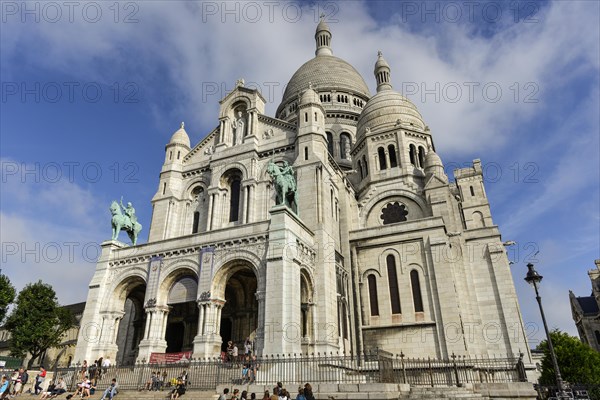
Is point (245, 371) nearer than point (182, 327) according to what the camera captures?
Yes

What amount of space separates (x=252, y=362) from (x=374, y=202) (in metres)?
19.0

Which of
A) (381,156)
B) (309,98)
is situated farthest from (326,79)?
(309,98)

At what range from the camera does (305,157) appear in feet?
85.0

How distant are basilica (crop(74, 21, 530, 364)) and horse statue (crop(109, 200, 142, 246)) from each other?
2.91 ft

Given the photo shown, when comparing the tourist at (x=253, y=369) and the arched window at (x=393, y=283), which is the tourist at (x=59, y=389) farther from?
the arched window at (x=393, y=283)

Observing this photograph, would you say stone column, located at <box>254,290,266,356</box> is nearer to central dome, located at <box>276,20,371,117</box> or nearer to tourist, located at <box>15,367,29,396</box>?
tourist, located at <box>15,367,29,396</box>

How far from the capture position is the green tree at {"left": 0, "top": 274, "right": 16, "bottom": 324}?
3152 cm

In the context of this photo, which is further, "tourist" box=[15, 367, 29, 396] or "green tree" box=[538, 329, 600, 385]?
"green tree" box=[538, 329, 600, 385]

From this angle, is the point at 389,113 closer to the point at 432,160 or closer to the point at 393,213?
the point at 432,160

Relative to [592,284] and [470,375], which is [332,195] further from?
[592,284]

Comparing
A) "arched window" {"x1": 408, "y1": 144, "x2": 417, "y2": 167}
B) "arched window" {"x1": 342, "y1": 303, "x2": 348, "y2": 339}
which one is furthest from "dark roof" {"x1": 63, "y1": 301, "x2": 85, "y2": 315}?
"arched window" {"x1": 408, "y1": 144, "x2": 417, "y2": 167}

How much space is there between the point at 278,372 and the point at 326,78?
130 feet

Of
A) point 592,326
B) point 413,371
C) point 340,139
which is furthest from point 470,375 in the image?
point 592,326

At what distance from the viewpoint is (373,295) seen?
26.5m
